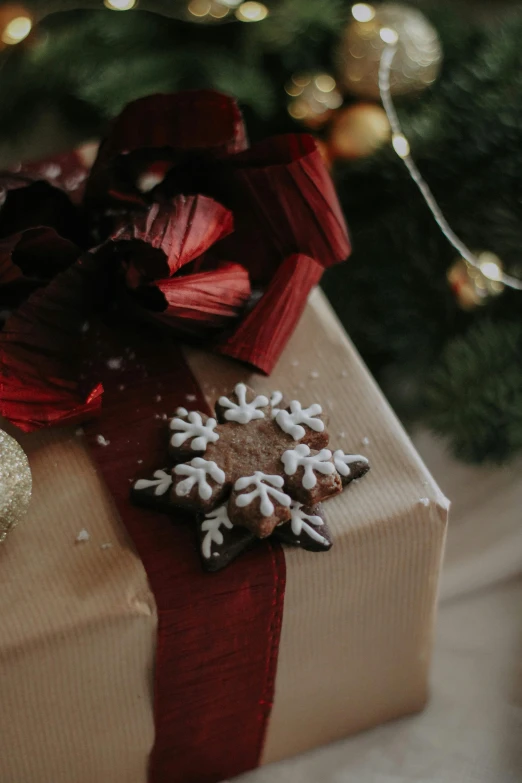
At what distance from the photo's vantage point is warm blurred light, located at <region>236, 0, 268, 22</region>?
817 mm

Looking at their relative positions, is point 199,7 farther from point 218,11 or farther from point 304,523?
point 304,523

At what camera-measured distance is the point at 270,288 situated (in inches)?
25.2

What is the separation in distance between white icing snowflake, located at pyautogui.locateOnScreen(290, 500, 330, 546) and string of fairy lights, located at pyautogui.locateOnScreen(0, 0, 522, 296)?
12.6 inches

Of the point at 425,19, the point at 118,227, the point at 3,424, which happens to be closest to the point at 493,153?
the point at 425,19

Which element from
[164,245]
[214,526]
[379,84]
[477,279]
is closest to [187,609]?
[214,526]

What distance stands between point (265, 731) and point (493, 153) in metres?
0.52

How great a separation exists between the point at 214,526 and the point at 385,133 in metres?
0.46

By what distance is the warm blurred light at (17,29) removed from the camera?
31.3 inches

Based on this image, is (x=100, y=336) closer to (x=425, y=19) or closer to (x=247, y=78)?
(x=247, y=78)

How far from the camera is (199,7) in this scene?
0.81 metres

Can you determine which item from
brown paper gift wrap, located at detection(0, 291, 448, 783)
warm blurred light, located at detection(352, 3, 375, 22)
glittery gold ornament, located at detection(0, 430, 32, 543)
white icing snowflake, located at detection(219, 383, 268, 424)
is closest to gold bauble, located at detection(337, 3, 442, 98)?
warm blurred light, located at detection(352, 3, 375, 22)

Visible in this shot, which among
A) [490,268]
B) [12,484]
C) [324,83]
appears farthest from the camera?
[324,83]

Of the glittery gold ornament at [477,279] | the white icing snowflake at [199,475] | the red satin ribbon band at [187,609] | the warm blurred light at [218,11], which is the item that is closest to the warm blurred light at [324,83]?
the warm blurred light at [218,11]

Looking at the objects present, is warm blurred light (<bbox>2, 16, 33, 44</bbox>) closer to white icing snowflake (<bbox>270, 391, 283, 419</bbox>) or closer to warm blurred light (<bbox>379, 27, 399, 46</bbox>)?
warm blurred light (<bbox>379, 27, 399, 46</bbox>)
